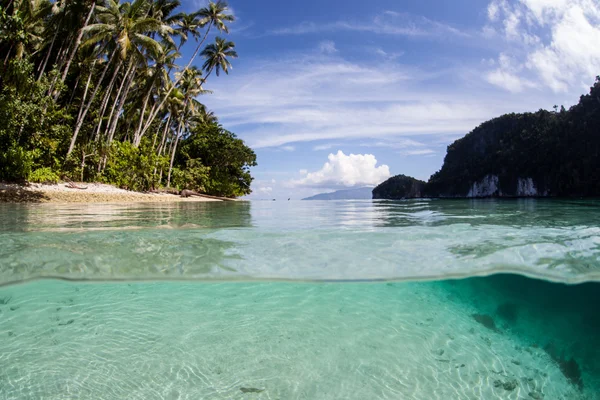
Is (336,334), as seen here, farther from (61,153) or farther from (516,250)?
(61,153)

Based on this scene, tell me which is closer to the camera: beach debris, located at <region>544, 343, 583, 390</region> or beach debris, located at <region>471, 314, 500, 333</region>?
beach debris, located at <region>544, 343, 583, 390</region>

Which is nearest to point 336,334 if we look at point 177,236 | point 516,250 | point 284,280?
point 284,280

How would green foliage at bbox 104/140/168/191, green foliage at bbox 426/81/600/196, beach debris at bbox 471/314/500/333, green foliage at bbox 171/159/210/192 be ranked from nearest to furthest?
beach debris at bbox 471/314/500/333, green foliage at bbox 104/140/168/191, green foliage at bbox 171/159/210/192, green foliage at bbox 426/81/600/196

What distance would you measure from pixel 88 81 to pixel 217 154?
1930 centimetres

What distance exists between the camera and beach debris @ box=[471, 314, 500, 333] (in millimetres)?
4422

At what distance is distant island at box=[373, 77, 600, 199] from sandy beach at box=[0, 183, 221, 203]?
84.5 meters

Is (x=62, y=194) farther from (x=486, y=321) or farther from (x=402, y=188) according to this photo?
(x=402, y=188)

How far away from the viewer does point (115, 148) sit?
24875 mm

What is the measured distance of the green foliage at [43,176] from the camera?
1844cm

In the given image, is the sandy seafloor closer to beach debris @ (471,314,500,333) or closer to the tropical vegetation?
beach debris @ (471,314,500,333)

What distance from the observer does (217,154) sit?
41.7 m

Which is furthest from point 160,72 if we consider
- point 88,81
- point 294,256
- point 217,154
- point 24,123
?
point 294,256

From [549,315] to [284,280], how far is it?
426 cm

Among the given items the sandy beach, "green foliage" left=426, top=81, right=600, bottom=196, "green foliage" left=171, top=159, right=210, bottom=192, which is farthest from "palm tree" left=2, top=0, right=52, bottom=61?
"green foliage" left=426, top=81, right=600, bottom=196
